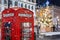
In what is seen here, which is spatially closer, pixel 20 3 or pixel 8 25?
pixel 8 25

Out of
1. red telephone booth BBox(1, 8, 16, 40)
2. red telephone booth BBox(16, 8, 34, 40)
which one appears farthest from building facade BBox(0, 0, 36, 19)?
red telephone booth BBox(16, 8, 34, 40)

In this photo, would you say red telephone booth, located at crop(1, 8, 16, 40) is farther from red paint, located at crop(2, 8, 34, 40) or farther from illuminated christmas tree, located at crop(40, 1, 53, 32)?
illuminated christmas tree, located at crop(40, 1, 53, 32)

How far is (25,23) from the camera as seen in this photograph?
4.07 m

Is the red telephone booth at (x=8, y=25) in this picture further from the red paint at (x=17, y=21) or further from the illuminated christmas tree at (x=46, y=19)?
the illuminated christmas tree at (x=46, y=19)

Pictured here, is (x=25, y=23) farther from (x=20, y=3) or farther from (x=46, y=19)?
(x=46, y=19)

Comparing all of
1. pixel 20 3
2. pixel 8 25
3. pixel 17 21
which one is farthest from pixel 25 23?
pixel 20 3

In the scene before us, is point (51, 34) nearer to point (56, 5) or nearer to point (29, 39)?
point (56, 5)

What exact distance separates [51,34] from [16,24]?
4.26 feet

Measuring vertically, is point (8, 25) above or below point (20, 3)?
below

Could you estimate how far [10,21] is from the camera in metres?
4.03

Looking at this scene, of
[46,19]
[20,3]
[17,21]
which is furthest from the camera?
[46,19]

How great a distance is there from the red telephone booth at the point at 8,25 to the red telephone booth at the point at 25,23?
0.12 meters

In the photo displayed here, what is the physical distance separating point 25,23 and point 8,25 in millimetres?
296

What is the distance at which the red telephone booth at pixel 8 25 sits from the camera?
3.99m
